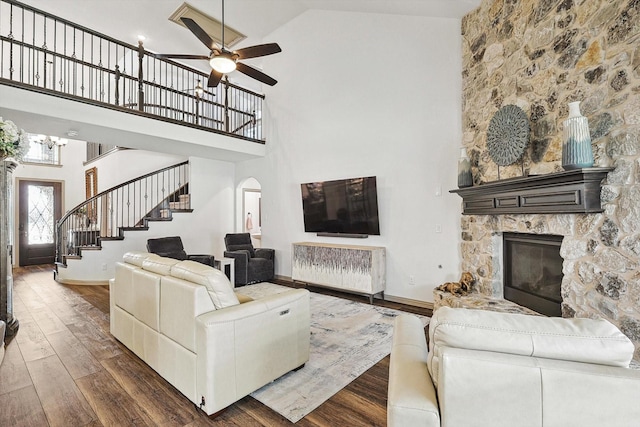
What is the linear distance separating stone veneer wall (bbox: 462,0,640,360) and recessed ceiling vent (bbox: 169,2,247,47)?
499 cm

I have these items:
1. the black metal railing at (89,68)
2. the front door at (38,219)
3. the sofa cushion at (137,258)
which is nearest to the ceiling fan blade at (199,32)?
the black metal railing at (89,68)

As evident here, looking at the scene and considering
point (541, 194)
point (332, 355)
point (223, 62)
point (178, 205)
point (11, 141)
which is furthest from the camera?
point (178, 205)

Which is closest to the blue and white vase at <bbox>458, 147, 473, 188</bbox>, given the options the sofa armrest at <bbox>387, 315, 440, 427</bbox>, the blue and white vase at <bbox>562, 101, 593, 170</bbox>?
the blue and white vase at <bbox>562, 101, 593, 170</bbox>

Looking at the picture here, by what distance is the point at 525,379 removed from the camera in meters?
1.03

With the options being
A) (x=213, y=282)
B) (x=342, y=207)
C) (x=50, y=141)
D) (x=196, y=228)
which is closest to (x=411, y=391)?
(x=213, y=282)

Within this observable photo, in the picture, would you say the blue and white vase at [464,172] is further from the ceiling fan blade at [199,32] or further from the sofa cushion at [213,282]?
the ceiling fan blade at [199,32]

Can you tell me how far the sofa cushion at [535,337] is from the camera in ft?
3.49

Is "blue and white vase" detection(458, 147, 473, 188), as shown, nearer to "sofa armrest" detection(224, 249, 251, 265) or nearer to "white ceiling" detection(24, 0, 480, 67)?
"white ceiling" detection(24, 0, 480, 67)

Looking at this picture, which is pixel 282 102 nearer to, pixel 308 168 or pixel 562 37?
pixel 308 168

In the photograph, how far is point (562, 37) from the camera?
2.72m

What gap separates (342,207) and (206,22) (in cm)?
465

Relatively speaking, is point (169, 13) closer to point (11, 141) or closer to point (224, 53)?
point (224, 53)

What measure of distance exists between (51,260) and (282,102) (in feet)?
26.0

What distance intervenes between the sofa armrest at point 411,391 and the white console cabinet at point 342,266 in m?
3.10
